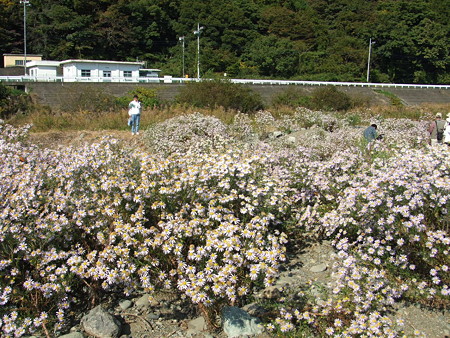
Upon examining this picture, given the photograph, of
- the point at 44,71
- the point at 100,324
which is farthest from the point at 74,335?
the point at 44,71

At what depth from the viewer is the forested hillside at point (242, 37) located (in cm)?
5922

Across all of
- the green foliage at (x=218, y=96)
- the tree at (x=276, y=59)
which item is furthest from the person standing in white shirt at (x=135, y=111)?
the tree at (x=276, y=59)

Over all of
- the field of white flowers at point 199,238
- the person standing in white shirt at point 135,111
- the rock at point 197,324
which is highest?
the person standing in white shirt at point 135,111

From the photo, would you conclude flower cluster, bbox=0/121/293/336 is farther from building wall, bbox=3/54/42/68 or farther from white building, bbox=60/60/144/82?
building wall, bbox=3/54/42/68

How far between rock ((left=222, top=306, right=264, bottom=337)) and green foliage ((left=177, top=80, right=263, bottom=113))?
711 inches

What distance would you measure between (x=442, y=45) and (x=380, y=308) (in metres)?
73.9

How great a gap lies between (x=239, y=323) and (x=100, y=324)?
1.28 metres

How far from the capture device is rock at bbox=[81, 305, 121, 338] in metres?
3.83

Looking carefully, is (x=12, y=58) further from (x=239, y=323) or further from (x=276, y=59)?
(x=239, y=323)

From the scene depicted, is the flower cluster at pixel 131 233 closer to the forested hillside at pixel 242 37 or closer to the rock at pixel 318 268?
the rock at pixel 318 268

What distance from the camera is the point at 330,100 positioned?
29.1 m

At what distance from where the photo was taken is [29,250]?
3.96 m

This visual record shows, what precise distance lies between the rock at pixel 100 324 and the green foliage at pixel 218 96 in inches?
707

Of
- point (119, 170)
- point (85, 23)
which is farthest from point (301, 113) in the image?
point (85, 23)
